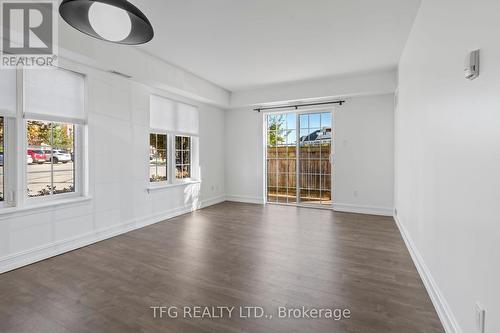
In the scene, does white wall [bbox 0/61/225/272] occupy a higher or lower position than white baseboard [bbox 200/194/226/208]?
higher

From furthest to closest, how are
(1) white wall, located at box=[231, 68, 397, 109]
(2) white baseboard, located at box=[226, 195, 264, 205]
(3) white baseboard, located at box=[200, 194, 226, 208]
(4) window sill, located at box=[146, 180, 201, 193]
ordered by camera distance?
1. (2) white baseboard, located at box=[226, 195, 264, 205]
2. (3) white baseboard, located at box=[200, 194, 226, 208]
3. (1) white wall, located at box=[231, 68, 397, 109]
4. (4) window sill, located at box=[146, 180, 201, 193]

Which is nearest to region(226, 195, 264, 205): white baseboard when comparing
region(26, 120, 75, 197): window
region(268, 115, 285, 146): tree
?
region(268, 115, 285, 146): tree

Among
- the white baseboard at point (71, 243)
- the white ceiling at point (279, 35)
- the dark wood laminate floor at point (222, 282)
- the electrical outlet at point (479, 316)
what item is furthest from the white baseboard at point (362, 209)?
the electrical outlet at point (479, 316)

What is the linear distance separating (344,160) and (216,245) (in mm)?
3643

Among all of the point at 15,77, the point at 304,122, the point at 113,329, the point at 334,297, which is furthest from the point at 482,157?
the point at 304,122

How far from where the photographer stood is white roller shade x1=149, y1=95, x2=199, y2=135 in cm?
488

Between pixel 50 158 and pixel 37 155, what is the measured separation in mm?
163

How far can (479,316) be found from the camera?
4.47 feet

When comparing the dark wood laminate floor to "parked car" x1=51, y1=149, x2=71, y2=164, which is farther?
"parked car" x1=51, y1=149, x2=71, y2=164

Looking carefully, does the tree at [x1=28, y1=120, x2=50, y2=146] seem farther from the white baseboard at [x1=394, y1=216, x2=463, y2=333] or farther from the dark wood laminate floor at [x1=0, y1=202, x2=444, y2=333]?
the white baseboard at [x1=394, y1=216, x2=463, y2=333]

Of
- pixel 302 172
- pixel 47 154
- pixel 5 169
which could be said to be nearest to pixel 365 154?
pixel 302 172

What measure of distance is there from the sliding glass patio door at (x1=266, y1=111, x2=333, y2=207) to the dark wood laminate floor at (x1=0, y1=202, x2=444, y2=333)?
2205 millimetres

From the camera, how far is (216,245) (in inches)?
141

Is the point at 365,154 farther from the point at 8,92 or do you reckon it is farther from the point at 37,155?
the point at 8,92
